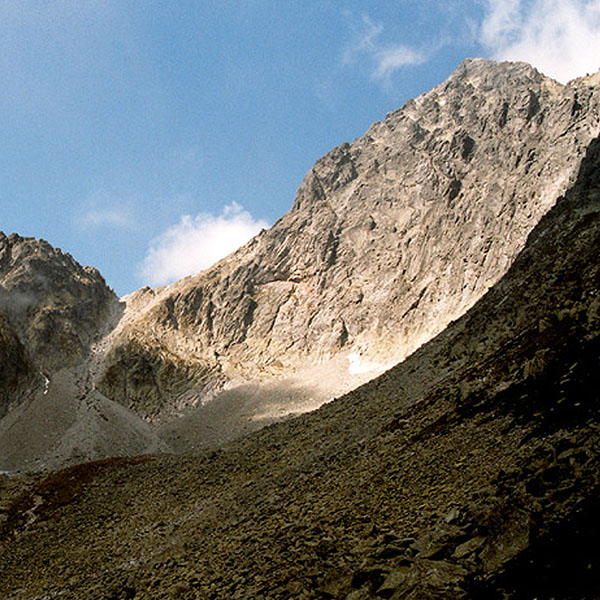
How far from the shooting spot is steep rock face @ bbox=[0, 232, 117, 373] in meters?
124

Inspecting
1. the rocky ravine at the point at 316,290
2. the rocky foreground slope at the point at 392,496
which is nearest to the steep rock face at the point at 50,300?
the rocky ravine at the point at 316,290

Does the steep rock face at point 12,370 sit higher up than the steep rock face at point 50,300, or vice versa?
the steep rock face at point 50,300

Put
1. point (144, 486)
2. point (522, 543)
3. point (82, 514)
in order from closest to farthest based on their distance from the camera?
point (522, 543)
point (82, 514)
point (144, 486)

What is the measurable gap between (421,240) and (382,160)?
135 feet

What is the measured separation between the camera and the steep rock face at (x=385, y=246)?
95.6 m

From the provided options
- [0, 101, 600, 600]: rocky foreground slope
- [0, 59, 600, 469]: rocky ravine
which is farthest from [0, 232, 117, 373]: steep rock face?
[0, 101, 600, 600]: rocky foreground slope

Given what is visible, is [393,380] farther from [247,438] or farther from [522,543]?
[522,543]

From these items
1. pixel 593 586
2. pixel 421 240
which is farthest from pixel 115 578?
pixel 421 240

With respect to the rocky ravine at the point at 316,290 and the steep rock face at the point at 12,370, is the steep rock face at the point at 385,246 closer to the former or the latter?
the rocky ravine at the point at 316,290

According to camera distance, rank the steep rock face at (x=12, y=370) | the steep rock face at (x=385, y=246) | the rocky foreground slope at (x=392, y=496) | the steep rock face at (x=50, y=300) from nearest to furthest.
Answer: the rocky foreground slope at (x=392, y=496), the steep rock face at (x=12, y=370), the steep rock face at (x=385, y=246), the steep rock face at (x=50, y=300)

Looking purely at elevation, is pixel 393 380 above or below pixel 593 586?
above

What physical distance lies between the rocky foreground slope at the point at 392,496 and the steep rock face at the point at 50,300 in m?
87.8

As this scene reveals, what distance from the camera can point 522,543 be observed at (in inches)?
327

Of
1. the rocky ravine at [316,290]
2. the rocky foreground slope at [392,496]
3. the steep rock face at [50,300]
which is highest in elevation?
the steep rock face at [50,300]
